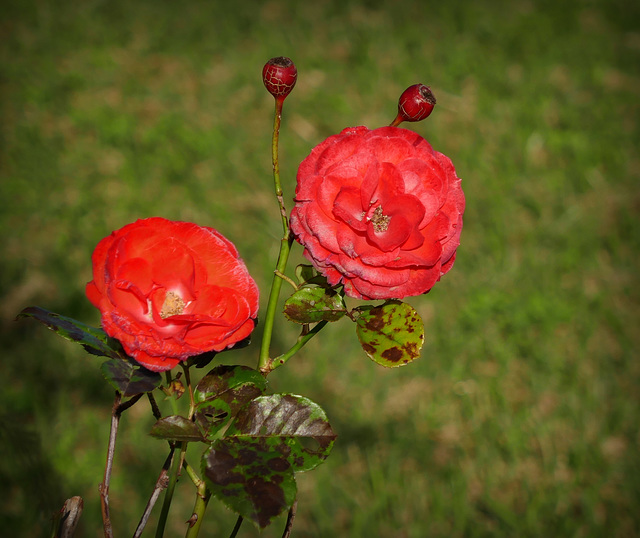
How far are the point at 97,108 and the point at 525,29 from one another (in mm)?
2272

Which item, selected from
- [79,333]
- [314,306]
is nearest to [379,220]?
[314,306]

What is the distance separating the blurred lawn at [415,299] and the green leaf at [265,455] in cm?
86

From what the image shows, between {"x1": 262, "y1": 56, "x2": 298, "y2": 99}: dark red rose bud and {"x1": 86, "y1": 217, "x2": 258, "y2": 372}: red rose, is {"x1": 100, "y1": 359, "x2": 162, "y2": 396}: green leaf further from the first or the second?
{"x1": 262, "y1": 56, "x2": 298, "y2": 99}: dark red rose bud

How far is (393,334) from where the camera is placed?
69 centimetres

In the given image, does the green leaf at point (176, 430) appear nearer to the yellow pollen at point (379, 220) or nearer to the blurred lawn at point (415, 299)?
the yellow pollen at point (379, 220)

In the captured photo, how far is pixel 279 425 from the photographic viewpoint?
2.15 feet

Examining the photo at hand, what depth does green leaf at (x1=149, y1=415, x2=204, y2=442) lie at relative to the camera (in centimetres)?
61

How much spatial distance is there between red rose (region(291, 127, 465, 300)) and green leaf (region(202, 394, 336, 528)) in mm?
137

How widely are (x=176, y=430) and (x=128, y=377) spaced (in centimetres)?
8

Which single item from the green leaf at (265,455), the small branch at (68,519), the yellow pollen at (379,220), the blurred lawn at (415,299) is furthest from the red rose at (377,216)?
the blurred lawn at (415,299)

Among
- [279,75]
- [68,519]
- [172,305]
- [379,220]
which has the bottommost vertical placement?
[68,519]

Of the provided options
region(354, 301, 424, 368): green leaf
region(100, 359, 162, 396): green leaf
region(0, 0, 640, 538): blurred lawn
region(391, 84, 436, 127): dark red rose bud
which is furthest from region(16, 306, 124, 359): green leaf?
region(0, 0, 640, 538): blurred lawn

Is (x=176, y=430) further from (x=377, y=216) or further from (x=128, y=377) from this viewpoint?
(x=377, y=216)

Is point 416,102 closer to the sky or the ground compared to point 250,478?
closer to the sky
